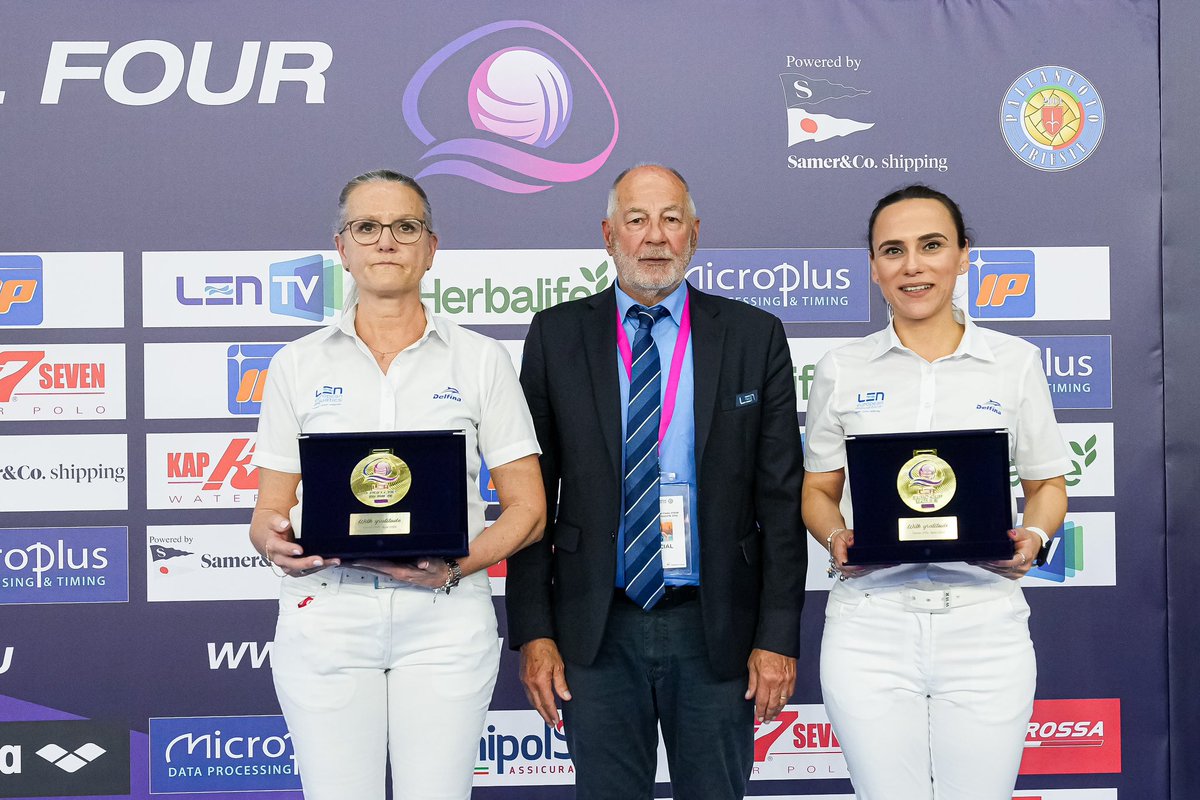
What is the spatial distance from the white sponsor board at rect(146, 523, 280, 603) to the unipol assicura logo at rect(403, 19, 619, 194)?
140 cm

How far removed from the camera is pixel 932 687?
2.01 meters

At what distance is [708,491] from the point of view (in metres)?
2.22

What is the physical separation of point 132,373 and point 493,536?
188 cm

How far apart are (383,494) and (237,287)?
168 cm

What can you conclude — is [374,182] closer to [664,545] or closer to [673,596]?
[664,545]

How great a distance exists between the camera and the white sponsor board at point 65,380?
332cm

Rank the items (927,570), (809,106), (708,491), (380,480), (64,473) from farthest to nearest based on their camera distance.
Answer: (809,106), (64,473), (708,491), (927,570), (380,480)

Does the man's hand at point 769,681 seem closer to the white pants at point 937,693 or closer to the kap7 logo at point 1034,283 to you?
the white pants at point 937,693

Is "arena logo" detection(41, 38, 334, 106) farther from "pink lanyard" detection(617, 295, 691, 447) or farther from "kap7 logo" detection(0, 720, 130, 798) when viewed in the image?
"kap7 logo" detection(0, 720, 130, 798)

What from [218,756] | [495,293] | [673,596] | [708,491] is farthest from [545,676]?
[218,756]

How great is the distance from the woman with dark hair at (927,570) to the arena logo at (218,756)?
2.13m

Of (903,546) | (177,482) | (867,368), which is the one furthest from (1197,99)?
(177,482)

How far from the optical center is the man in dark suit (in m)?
2.23

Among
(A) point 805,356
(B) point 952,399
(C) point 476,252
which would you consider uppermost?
(C) point 476,252
